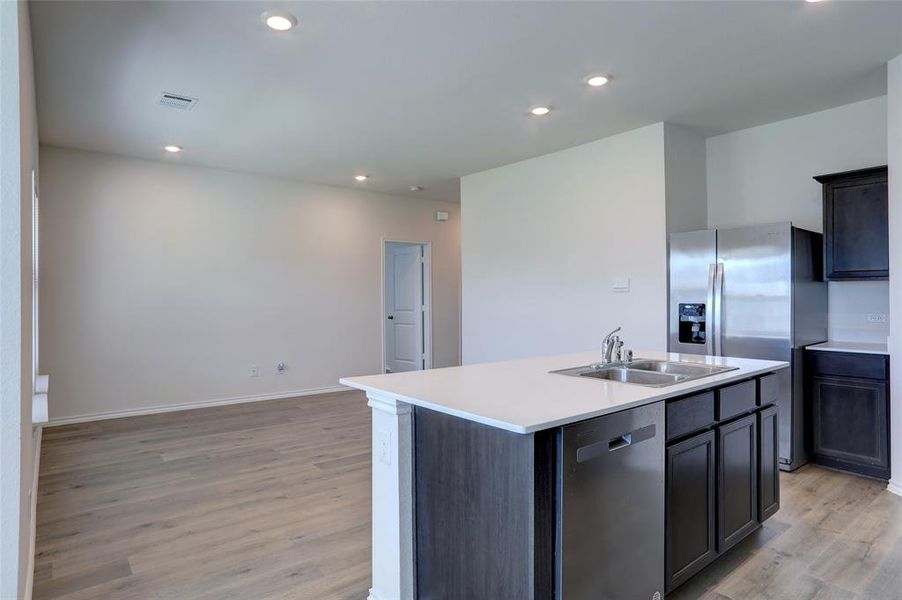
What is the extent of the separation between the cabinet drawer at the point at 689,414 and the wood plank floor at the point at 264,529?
2.36ft

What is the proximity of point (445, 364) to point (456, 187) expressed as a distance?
8.86 ft

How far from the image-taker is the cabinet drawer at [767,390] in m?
2.57

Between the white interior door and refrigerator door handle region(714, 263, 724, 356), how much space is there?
4524mm

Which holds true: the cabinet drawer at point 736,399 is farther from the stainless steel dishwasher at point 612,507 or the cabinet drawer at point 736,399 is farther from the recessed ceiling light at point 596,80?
the recessed ceiling light at point 596,80

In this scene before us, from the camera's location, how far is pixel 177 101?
3812 millimetres

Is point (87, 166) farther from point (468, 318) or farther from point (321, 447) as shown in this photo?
point (468, 318)

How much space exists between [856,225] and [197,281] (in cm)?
609

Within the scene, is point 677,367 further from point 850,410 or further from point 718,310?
point 850,410

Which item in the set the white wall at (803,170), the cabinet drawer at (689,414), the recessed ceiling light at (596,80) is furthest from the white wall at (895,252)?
the cabinet drawer at (689,414)

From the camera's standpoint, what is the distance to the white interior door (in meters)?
7.81

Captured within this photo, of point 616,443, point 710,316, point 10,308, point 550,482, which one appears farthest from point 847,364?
point 10,308

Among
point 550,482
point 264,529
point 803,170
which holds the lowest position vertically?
point 264,529

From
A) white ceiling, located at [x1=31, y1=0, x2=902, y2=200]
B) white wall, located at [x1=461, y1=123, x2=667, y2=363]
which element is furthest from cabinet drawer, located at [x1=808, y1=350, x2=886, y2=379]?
white ceiling, located at [x1=31, y1=0, x2=902, y2=200]

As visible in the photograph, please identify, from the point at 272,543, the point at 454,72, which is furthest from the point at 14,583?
the point at 454,72
